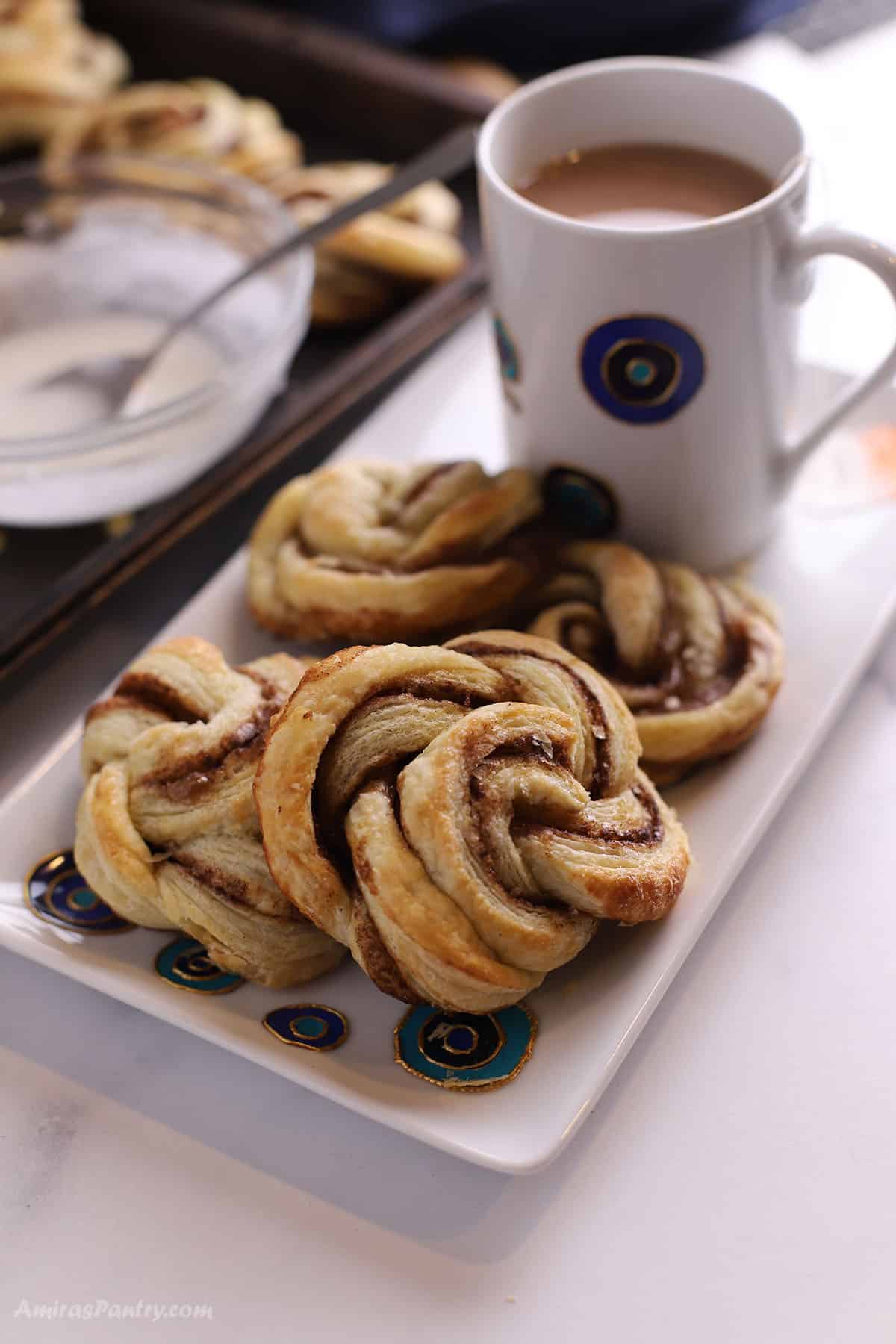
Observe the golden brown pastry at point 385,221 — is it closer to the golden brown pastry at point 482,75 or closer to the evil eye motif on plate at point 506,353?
the golden brown pastry at point 482,75

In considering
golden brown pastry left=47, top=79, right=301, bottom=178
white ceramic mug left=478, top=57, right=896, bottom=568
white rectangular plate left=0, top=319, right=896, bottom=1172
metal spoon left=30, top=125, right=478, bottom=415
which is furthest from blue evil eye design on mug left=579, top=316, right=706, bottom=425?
golden brown pastry left=47, top=79, right=301, bottom=178

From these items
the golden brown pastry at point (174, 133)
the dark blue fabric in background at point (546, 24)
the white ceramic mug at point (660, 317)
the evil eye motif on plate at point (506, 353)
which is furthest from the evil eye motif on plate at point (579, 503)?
the dark blue fabric in background at point (546, 24)

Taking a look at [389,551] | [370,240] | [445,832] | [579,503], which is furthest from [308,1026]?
[370,240]

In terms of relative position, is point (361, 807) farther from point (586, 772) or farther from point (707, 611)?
→ point (707, 611)

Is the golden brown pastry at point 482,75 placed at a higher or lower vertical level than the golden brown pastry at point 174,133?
higher

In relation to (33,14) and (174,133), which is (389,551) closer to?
(174,133)

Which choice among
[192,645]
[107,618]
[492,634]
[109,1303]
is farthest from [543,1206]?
[107,618]
